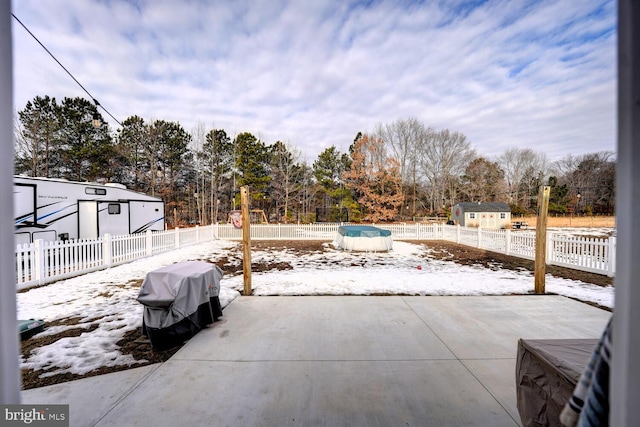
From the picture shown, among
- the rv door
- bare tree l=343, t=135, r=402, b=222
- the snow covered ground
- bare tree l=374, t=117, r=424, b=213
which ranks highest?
bare tree l=374, t=117, r=424, b=213

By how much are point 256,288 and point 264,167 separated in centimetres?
2289

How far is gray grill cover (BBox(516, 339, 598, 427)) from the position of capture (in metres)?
1.38

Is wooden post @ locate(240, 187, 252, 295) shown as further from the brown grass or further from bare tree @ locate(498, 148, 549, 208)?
bare tree @ locate(498, 148, 549, 208)

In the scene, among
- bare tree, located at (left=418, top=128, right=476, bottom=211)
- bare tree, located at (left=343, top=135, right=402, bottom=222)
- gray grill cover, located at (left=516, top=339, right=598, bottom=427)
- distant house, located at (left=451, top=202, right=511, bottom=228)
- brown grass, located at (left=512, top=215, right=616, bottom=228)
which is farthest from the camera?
bare tree, located at (left=418, top=128, right=476, bottom=211)

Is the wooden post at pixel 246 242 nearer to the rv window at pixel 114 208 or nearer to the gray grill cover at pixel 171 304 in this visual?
the gray grill cover at pixel 171 304

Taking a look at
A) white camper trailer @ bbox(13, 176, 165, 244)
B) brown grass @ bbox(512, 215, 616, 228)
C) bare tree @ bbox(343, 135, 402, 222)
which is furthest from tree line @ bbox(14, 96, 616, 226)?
white camper trailer @ bbox(13, 176, 165, 244)

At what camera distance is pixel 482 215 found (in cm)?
2547

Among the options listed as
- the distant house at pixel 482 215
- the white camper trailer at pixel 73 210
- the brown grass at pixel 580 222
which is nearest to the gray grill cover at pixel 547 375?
the white camper trailer at pixel 73 210

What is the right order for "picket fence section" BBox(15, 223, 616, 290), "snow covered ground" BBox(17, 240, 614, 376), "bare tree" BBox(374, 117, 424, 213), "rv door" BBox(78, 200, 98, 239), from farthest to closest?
"bare tree" BBox(374, 117, 424, 213) < "rv door" BBox(78, 200, 98, 239) < "picket fence section" BBox(15, 223, 616, 290) < "snow covered ground" BBox(17, 240, 614, 376)

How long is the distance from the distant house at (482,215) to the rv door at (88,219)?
26.5 meters

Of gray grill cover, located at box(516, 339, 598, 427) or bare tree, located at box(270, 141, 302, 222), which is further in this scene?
bare tree, located at box(270, 141, 302, 222)

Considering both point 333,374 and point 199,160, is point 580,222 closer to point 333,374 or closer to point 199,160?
point 333,374

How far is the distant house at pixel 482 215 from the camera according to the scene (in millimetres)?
25219

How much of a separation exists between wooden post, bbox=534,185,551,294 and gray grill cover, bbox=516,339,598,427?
4.37m
